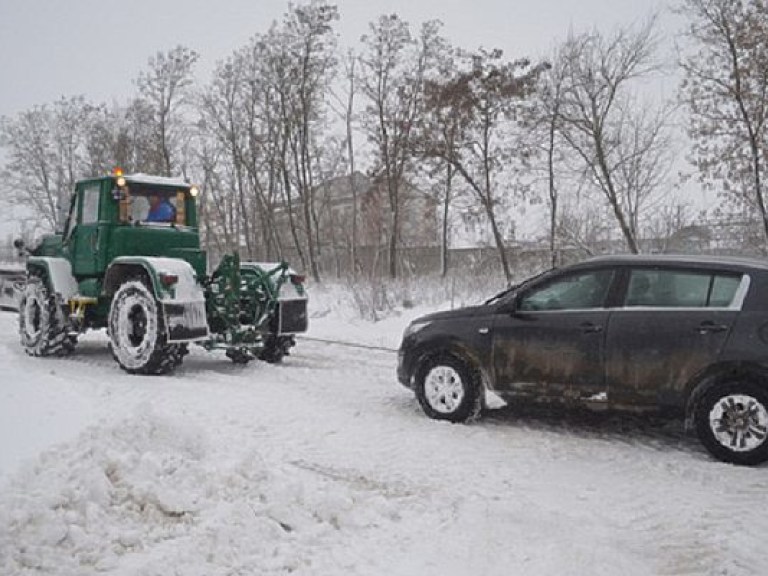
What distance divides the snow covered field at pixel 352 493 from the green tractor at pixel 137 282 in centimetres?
245

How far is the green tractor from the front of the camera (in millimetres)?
9562

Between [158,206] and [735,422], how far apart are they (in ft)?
28.3

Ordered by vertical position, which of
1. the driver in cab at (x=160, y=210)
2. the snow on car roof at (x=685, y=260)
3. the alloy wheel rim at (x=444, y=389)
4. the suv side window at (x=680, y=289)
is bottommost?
the alloy wheel rim at (x=444, y=389)

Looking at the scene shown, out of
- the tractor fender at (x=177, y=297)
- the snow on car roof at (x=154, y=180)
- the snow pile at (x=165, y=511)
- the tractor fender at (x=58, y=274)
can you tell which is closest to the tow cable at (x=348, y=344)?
the tractor fender at (x=177, y=297)

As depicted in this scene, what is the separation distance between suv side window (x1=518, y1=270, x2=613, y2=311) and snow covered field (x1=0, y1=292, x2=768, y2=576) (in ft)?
4.09

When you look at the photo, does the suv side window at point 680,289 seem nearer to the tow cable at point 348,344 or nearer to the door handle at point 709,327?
the door handle at point 709,327

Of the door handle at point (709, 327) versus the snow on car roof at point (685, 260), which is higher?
the snow on car roof at point (685, 260)

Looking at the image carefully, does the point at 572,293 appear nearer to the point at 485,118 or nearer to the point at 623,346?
the point at 623,346

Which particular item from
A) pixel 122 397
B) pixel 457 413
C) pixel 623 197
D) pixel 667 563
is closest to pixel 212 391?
pixel 122 397

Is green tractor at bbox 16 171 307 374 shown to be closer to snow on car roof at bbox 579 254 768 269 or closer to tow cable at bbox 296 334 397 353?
tow cable at bbox 296 334 397 353

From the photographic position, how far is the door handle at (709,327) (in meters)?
5.66

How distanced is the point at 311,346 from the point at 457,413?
6.20 meters

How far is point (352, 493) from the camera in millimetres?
4824

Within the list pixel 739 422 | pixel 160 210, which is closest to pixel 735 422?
pixel 739 422
